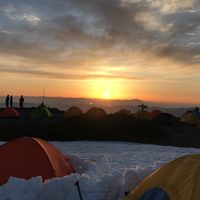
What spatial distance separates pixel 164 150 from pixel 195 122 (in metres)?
17.2

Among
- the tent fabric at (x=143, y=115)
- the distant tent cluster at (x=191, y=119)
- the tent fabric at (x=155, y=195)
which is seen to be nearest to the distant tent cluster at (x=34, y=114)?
the tent fabric at (x=143, y=115)

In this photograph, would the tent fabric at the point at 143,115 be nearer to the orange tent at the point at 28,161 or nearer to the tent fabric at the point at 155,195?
the orange tent at the point at 28,161

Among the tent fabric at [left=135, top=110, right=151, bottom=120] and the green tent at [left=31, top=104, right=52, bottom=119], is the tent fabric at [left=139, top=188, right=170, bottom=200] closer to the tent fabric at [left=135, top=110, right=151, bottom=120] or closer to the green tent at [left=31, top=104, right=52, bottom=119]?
the green tent at [left=31, top=104, right=52, bottom=119]

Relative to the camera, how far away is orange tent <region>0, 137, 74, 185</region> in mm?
10148

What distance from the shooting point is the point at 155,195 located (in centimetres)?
703

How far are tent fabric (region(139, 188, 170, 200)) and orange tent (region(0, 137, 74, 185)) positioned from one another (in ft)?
11.3

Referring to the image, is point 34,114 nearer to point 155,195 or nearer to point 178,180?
point 155,195

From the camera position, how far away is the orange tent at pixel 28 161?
1015cm

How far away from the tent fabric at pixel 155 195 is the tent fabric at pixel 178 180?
52 millimetres

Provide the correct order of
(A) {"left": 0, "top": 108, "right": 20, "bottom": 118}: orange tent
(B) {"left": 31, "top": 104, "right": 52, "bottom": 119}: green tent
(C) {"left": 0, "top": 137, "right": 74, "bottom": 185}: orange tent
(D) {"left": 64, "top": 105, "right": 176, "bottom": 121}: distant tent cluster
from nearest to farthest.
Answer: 1. (C) {"left": 0, "top": 137, "right": 74, "bottom": 185}: orange tent
2. (D) {"left": 64, "top": 105, "right": 176, "bottom": 121}: distant tent cluster
3. (B) {"left": 31, "top": 104, "right": 52, "bottom": 119}: green tent
4. (A) {"left": 0, "top": 108, "right": 20, "bottom": 118}: orange tent

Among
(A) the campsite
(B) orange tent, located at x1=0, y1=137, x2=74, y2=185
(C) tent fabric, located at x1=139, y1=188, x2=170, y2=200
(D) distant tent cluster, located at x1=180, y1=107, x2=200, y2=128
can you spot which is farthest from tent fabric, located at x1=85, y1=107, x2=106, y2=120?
(C) tent fabric, located at x1=139, y1=188, x2=170, y2=200

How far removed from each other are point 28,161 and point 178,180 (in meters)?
4.50

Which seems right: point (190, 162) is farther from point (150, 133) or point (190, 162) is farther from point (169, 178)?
point (150, 133)

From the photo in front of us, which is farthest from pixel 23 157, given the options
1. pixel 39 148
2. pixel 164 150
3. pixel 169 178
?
pixel 164 150
